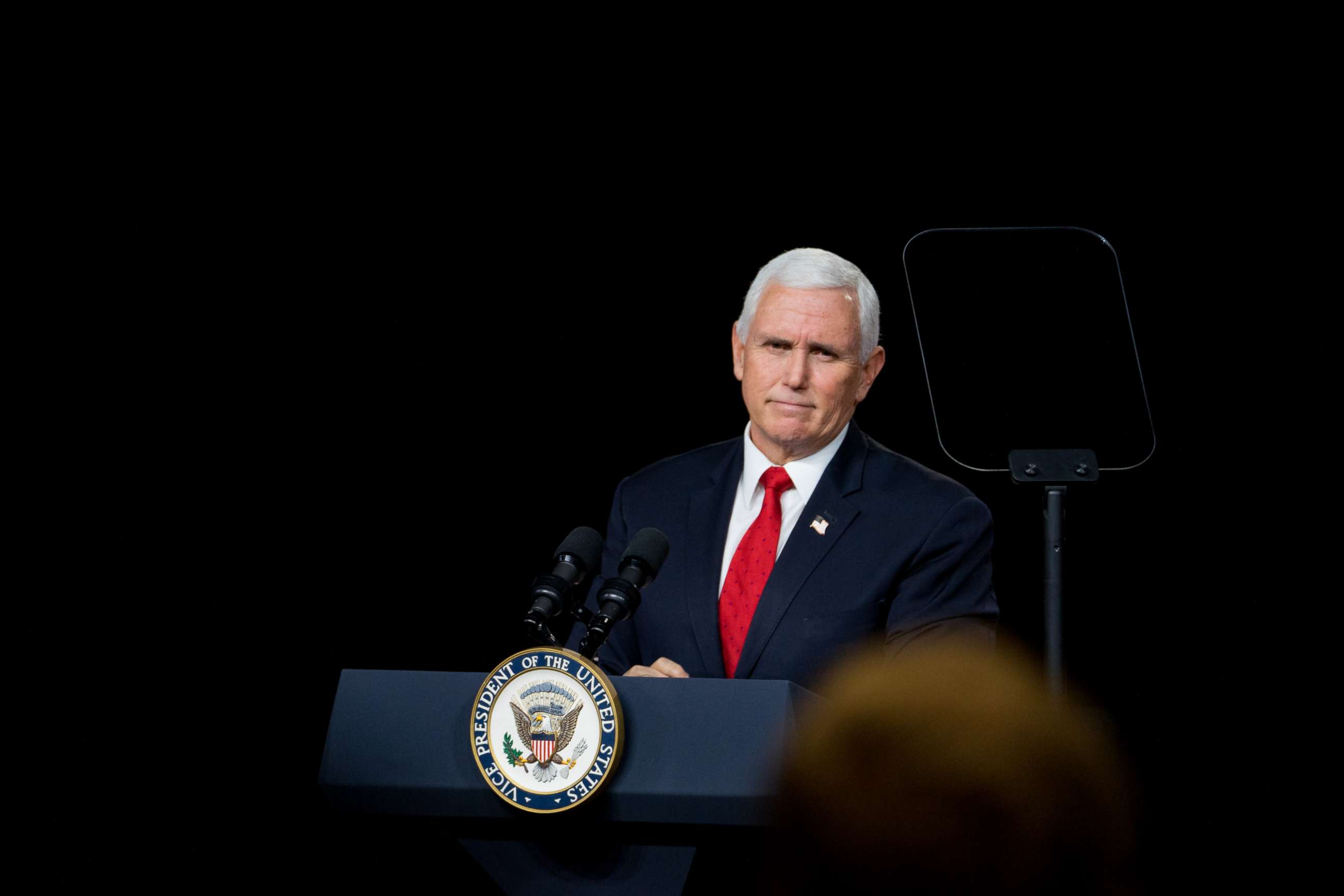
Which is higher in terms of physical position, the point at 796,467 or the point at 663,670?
the point at 796,467

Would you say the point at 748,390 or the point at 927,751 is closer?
the point at 927,751

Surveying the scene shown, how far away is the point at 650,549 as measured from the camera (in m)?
2.19

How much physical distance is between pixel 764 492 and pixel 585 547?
77 cm

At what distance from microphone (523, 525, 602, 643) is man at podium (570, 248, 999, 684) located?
527 mm

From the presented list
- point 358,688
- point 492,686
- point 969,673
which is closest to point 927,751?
point 969,673

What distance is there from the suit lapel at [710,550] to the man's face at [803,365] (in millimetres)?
118

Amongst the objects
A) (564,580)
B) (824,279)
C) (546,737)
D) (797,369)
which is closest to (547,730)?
(546,737)

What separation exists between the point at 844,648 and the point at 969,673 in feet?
0.71

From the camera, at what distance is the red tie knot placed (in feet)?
9.33

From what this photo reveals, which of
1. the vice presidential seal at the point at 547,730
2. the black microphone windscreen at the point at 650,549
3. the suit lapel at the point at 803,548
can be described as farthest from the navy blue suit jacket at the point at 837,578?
the vice presidential seal at the point at 547,730

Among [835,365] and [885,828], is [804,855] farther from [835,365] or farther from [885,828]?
[835,365]

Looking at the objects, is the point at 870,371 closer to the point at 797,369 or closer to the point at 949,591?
the point at 797,369

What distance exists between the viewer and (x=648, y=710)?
6.64ft

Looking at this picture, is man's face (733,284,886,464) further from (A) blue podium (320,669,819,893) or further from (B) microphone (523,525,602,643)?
(A) blue podium (320,669,819,893)
